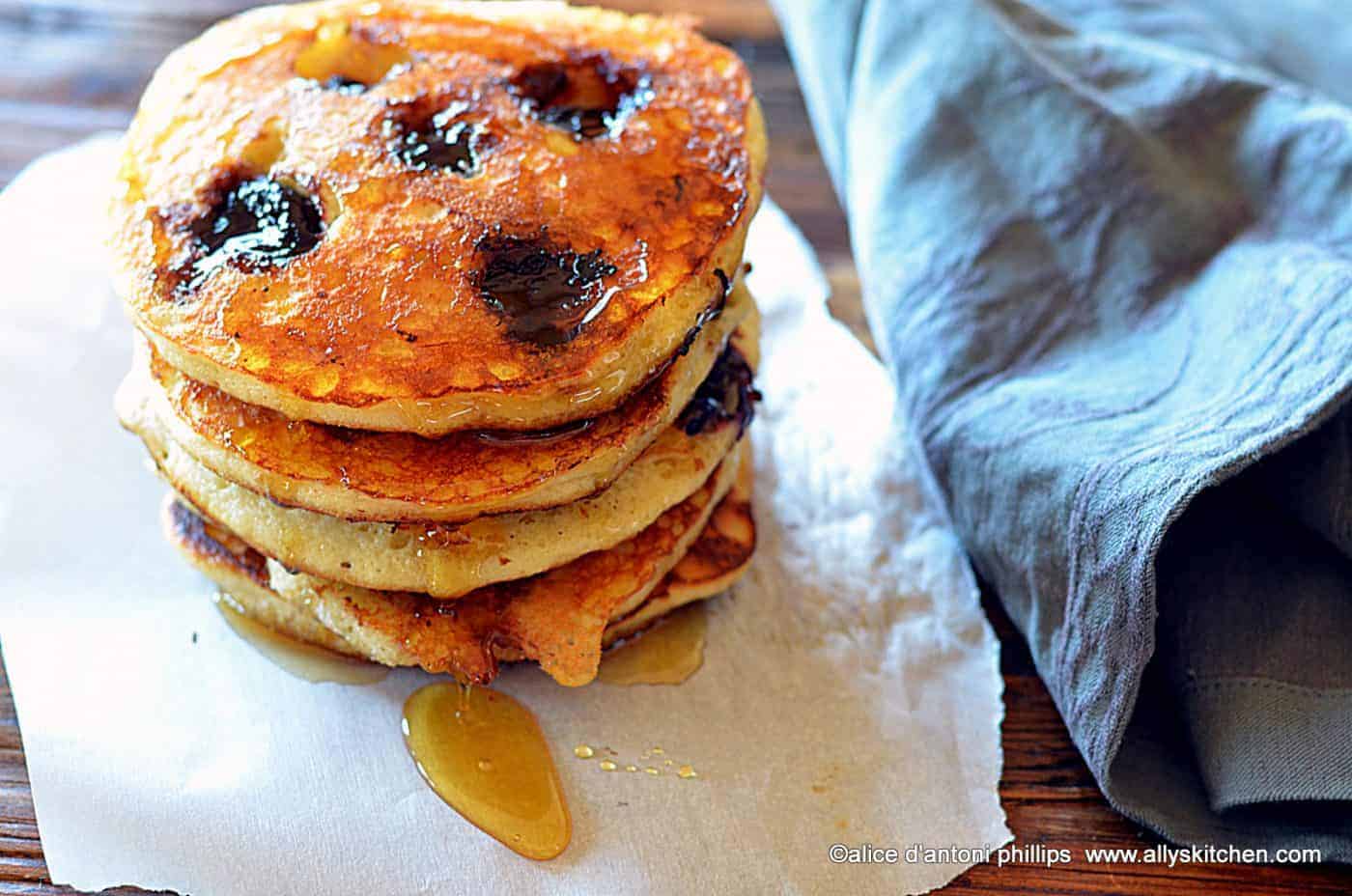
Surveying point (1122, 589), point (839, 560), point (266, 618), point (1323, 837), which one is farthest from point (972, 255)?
point (266, 618)

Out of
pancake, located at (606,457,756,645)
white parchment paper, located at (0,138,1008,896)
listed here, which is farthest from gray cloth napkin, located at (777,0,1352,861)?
pancake, located at (606,457,756,645)

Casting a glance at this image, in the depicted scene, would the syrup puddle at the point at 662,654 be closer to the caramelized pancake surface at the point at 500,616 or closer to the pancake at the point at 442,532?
the caramelized pancake surface at the point at 500,616

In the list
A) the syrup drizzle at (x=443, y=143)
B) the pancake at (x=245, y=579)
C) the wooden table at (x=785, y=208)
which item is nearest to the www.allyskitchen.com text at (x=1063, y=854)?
the wooden table at (x=785, y=208)

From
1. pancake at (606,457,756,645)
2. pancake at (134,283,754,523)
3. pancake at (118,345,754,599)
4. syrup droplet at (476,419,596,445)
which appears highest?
syrup droplet at (476,419,596,445)

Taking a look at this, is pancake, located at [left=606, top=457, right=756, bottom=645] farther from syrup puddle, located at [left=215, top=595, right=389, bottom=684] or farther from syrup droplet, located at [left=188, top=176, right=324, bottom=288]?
syrup droplet, located at [left=188, top=176, right=324, bottom=288]

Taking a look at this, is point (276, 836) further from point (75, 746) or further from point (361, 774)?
point (75, 746)

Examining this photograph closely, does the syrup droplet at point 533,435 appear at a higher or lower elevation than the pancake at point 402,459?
higher
